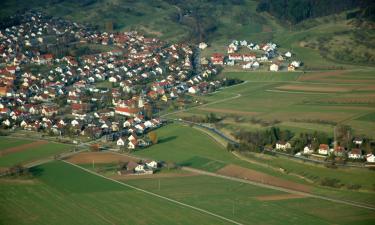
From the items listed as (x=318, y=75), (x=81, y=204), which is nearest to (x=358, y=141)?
(x=81, y=204)

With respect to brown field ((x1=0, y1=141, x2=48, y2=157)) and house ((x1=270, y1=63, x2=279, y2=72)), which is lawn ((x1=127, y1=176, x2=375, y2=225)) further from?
house ((x1=270, y1=63, x2=279, y2=72))

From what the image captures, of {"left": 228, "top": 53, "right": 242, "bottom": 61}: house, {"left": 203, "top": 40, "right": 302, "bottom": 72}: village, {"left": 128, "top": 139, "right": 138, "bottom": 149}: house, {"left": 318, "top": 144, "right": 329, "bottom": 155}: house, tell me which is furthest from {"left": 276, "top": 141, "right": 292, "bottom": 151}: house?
{"left": 228, "top": 53, "right": 242, "bottom": 61}: house

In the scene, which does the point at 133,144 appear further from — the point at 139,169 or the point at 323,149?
the point at 323,149

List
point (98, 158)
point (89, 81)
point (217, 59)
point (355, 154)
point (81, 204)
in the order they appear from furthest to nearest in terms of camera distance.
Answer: point (217, 59), point (89, 81), point (98, 158), point (355, 154), point (81, 204)

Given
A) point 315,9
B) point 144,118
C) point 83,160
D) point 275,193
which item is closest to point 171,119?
point 144,118

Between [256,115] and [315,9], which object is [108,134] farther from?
[315,9]

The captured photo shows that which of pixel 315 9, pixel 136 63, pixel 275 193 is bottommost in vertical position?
pixel 275 193
